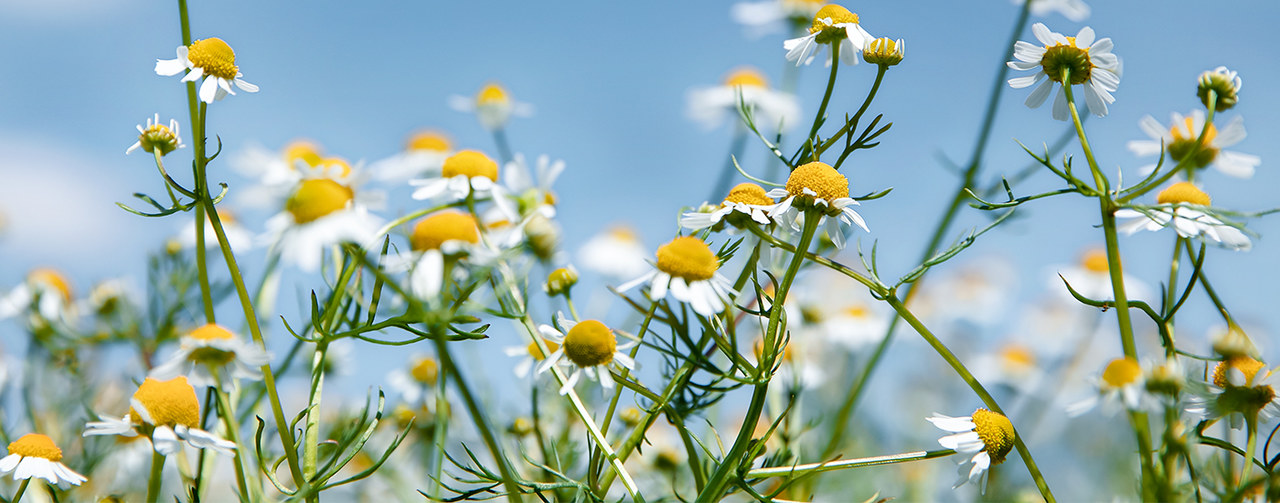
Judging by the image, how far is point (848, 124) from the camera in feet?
2.87

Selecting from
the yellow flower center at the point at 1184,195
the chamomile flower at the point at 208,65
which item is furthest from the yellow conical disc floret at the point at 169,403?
the yellow flower center at the point at 1184,195

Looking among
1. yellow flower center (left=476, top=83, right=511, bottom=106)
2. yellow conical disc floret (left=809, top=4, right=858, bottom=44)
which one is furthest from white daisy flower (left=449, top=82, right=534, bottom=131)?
yellow conical disc floret (left=809, top=4, right=858, bottom=44)

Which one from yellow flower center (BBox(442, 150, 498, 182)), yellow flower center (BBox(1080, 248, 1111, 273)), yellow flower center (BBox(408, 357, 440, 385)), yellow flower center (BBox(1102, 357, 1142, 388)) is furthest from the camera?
yellow flower center (BBox(1080, 248, 1111, 273))

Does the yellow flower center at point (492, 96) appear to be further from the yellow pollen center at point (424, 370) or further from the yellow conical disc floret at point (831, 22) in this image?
the yellow conical disc floret at point (831, 22)

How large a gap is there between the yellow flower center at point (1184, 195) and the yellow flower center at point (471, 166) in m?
0.69

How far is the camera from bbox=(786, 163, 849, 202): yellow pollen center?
2.63ft

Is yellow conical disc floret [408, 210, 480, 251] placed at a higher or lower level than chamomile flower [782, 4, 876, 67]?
lower

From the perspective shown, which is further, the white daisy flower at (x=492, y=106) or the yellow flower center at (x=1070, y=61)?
the white daisy flower at (x=492, y=106)

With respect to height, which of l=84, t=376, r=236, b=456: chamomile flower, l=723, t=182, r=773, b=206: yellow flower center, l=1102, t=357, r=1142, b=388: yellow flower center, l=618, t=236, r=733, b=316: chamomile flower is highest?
l=723, t=182, r=773, b=206: yellow flower center

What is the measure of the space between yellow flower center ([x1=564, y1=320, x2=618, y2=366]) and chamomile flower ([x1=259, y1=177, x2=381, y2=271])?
0.66 feet

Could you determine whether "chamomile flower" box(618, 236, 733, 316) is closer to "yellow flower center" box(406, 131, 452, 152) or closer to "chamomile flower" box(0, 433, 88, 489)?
"chamomile flower" box(0, 433, 88, 489)

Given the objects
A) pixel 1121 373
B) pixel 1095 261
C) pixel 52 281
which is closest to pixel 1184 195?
pixel 1121 373

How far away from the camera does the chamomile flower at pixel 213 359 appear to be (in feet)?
2.40

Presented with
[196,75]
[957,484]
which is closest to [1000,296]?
[957,484]
